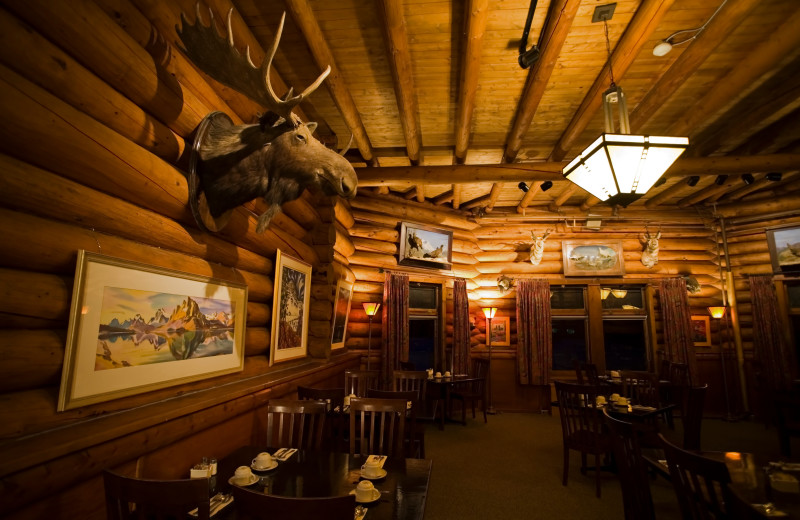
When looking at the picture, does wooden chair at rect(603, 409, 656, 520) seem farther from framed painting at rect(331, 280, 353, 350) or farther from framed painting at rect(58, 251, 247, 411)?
framed painting at rect(331, 280, 353, 350)

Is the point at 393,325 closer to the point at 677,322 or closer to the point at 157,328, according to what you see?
the point at 157,328

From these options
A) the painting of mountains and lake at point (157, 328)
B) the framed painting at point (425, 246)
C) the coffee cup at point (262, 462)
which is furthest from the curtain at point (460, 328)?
the coffee cup at point (262, 462)

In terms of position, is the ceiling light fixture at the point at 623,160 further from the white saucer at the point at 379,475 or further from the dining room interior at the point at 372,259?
the white saucer at the point at 379,475

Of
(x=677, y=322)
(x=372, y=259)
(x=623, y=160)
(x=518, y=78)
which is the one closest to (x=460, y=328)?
(x=372, y=259)

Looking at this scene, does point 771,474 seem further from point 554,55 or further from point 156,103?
point 156,103

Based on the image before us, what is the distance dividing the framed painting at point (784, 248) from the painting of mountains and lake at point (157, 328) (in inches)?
415

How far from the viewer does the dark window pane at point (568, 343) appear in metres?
9.18

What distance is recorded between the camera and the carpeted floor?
13.4 feet

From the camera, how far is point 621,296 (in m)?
9.27

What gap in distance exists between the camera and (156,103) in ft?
8.21

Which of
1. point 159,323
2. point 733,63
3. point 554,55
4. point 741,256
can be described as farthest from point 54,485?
point 741,256

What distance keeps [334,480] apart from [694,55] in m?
4.97

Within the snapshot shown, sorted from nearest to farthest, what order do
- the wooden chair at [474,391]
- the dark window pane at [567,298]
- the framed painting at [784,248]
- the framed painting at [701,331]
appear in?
1. the wooden chair at [474,391]
2. the framed painting at [784,248]
3. the framed painting at [701,331]
4. the dark window pane at [567,298]

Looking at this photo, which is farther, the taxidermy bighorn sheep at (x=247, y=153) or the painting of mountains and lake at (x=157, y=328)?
the taxidermy bighorn sheep at (x=247, y=153)
